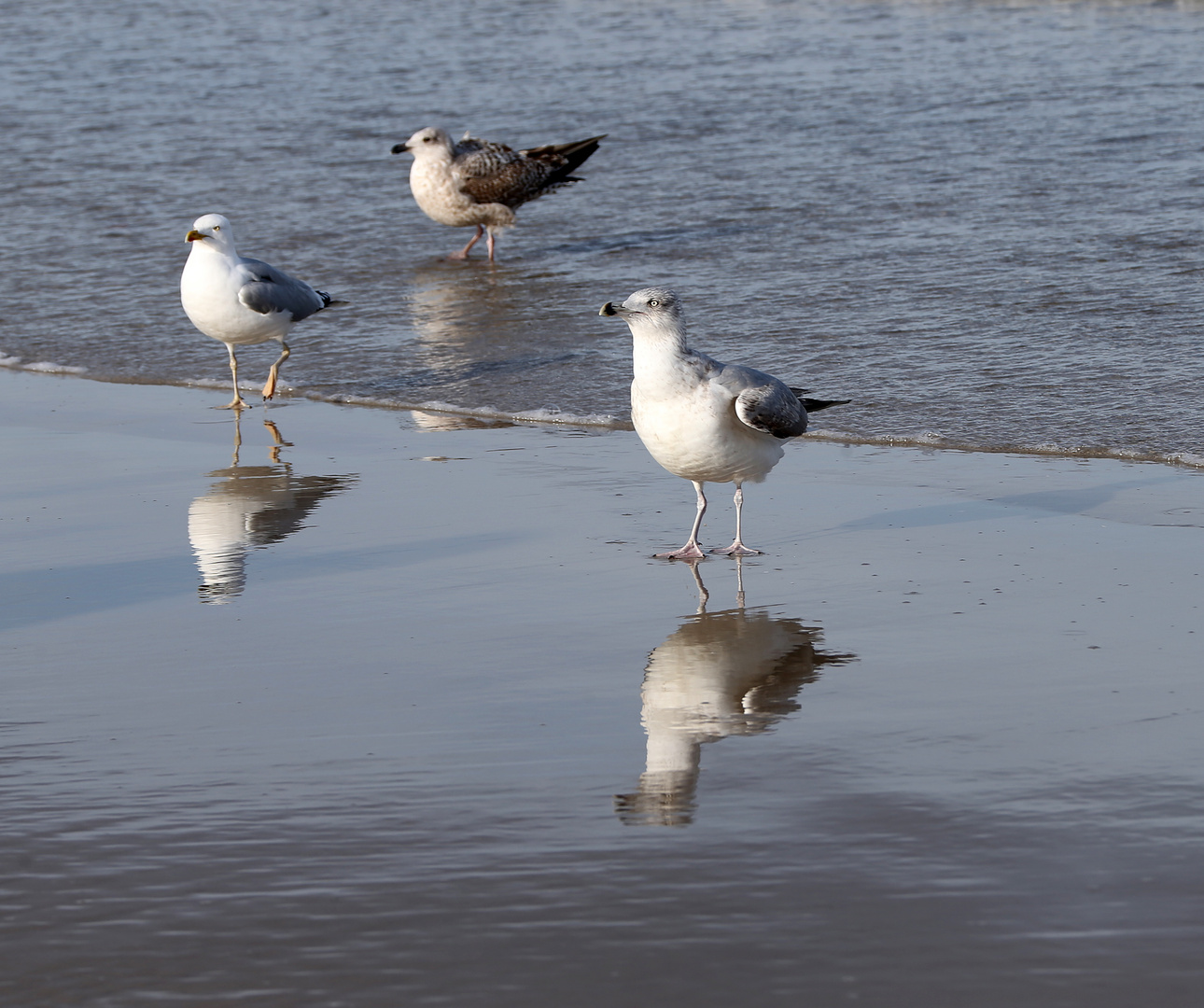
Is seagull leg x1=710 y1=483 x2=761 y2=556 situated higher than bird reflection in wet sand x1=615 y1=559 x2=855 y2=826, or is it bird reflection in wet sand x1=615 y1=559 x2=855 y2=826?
seagull leg x1=710 y1=483 x2=761 y2=556

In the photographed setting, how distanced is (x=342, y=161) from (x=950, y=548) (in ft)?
40.8

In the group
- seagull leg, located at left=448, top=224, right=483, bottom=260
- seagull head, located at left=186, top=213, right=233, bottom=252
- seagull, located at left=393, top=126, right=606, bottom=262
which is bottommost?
seagull head, located at left=186, top=213, right=233, bottom=252

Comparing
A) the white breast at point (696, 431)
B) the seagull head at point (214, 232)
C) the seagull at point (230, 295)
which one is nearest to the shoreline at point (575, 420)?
the seagull at point (230, 295)

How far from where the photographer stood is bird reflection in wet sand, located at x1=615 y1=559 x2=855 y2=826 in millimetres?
4012

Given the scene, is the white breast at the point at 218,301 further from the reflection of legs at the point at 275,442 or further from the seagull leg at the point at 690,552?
the seagull leg at the point at 690,552

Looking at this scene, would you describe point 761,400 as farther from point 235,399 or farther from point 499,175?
point 499,175

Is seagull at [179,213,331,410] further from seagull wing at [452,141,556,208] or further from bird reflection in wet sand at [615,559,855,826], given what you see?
seagull wing at [452,141,556,208]

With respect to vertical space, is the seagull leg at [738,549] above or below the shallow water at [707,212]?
below

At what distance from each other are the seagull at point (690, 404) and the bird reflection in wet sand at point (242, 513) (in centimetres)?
157

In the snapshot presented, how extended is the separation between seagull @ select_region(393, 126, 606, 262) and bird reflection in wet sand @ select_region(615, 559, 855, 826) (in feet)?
29.4

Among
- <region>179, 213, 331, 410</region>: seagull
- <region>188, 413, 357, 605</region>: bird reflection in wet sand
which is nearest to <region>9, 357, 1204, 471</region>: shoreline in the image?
<region>179, 213, 331, 410</region>: seagull

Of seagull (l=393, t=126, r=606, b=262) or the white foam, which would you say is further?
seagull (l=393, t=126, r=606, b=262)

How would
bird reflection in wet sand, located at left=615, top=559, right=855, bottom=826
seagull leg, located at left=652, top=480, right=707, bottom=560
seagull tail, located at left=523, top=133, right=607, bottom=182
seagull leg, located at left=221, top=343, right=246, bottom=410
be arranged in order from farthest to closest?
seagull tail, located at left=523, top=133, right=607, bottom=182 → seagull leg, located at left=221, top=343, right=246, bottom=410 → seagull leg, located at left=652, top=480, right=707, bottom=560 → bird reflection in wet sand, located at left=615, top=559, right=855, bottom=826

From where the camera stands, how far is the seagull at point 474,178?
46.1 feet
